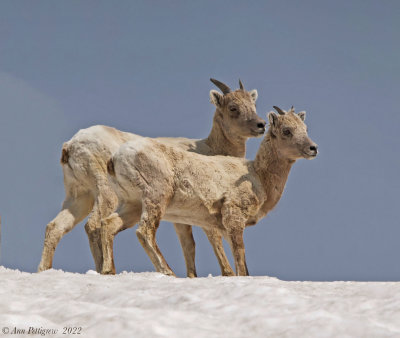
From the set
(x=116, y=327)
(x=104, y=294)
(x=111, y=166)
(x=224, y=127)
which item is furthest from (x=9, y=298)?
(x=224, y=127)

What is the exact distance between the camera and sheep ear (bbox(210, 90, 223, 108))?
1459 centimetres

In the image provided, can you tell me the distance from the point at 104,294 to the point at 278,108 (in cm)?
711

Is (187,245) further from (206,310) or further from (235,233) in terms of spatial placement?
(206,310)

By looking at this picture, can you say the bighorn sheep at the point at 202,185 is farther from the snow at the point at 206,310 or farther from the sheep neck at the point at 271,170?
the snow at the point at 206,310

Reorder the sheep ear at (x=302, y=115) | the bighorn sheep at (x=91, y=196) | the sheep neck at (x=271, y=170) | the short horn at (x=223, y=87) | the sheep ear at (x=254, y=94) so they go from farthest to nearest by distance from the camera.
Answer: the sheep ear at (x=254, y=94)
the short horn at (x=223, y=87)
the sheep ear at (x=302, y=115)
the sheep neck at (x=271, y=170)
the bighorn sheep at (x=91, y=196)

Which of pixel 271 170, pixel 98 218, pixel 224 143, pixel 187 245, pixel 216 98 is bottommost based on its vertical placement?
pixel 187 245

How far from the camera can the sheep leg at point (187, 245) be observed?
12.7 metres

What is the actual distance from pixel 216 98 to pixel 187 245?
3.43 metres

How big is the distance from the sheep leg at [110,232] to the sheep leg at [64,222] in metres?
1.36

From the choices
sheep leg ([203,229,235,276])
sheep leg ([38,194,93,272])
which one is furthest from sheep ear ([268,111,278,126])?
sheep leg ([38,194,93,272])

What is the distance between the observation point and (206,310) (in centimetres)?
583

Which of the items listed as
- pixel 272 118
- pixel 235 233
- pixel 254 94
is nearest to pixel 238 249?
pixel 235 233

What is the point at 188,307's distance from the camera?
5.93m

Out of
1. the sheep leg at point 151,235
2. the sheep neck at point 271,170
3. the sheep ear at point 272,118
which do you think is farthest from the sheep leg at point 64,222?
the sheep ear at point 272,118
